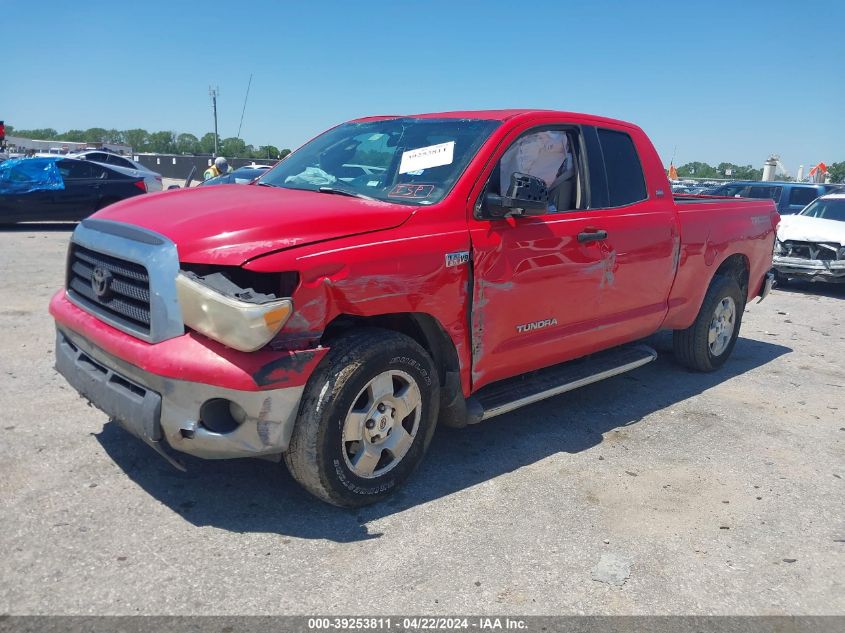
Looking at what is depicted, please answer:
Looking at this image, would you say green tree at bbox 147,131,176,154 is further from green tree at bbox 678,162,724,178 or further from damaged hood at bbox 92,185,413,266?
damaged hood at bbox 92,185,413,266

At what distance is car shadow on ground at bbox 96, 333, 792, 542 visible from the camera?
11.3 feet

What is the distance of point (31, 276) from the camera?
9.06m

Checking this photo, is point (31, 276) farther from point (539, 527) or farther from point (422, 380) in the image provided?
point (539, 527)

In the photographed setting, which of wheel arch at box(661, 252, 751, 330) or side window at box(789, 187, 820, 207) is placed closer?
wheel arch at box(661, 252, 751, 330)

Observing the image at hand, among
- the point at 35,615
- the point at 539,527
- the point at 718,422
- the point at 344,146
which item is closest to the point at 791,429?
the point at 718,422

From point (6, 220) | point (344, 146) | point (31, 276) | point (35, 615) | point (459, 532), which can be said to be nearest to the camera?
point (35, 615)

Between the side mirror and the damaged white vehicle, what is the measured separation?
8520 mm

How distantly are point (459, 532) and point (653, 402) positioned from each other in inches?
104

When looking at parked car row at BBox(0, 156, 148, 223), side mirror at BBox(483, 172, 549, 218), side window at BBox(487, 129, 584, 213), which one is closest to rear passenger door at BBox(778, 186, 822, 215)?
side window at BBox(487, 129, 584, 213)

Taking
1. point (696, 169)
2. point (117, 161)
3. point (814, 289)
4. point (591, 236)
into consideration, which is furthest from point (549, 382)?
point (696, 169)

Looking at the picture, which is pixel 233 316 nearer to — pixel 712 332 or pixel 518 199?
pixel 518 199

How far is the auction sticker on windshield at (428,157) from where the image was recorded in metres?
4.05

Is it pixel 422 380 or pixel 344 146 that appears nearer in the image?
pixel 422 380

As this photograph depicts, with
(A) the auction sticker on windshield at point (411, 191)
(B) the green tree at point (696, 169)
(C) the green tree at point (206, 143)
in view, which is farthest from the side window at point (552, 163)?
(C) the green tree at point (206, 143)
